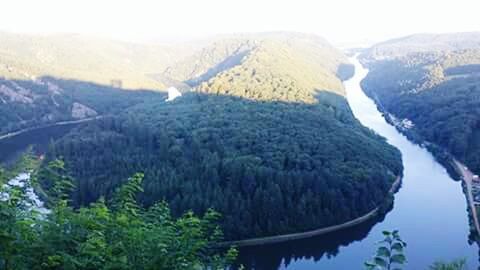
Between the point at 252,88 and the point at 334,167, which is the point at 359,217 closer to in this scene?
the point at 334,167

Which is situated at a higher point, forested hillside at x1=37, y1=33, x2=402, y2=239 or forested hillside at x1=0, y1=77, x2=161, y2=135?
forested hillside at x1=37, y1=33, x2=402, y2=239

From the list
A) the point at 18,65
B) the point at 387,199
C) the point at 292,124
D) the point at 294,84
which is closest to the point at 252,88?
the point at 294,84

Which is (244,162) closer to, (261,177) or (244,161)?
(244,161)

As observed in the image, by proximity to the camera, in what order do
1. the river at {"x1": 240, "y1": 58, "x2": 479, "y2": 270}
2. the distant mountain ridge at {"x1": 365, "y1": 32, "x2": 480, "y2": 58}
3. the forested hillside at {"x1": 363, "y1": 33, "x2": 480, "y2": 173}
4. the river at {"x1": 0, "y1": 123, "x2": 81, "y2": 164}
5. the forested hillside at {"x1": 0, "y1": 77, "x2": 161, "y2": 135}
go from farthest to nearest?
the distant mountain ridge at {"x1": 365, "y1": 32, "x2": 480, "y2": 58} < the forested hillside at {"x1": 0, "y1": 77, "x2": 161, "y2": 135} < the river at {"x1": 0, "y1": 123, "x2": 81, "y2": 164} < the forested hillside at {"x1": 363, "y1": 33, "x2": 480, "y2": 173} < the river at {"x1": 240, "y1": 58, "x2": 479, "y2": 270}

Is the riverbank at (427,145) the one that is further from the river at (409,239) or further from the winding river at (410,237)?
the river at (409,239)

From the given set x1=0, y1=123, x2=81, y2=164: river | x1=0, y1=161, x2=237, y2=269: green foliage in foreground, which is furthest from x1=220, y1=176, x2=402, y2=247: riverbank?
x1=0, y1=123, x2=81, y2=164: river

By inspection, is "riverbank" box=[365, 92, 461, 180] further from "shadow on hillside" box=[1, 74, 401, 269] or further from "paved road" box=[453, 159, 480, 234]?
"shadow on hillside" box=[1, 74, 401, 269]
